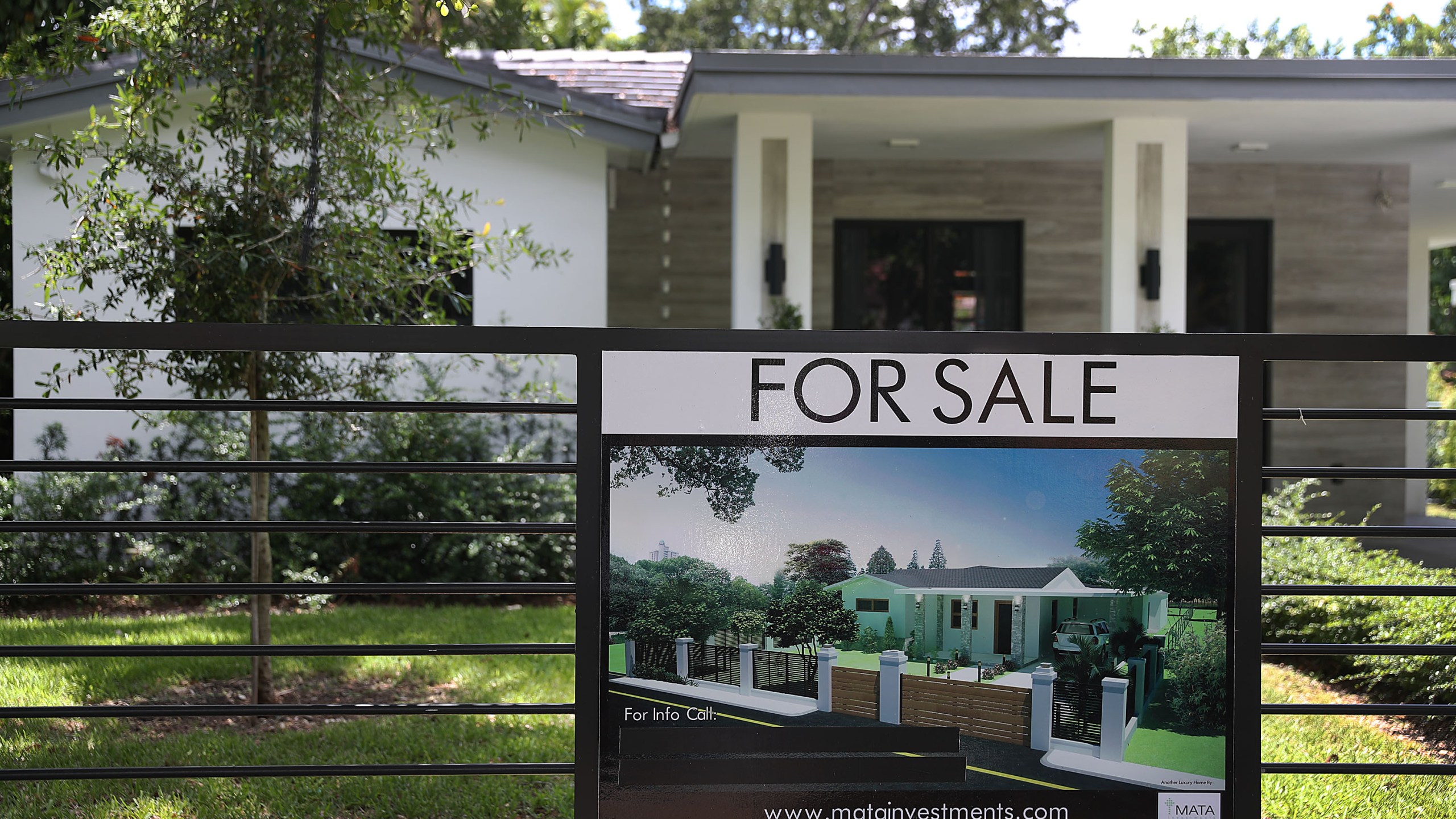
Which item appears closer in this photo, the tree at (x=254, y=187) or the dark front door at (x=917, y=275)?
the tree at (x=254, y=187)

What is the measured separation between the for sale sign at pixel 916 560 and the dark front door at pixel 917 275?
7572 mm

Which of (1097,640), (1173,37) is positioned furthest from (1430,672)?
(1173,37)

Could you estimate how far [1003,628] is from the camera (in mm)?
2979

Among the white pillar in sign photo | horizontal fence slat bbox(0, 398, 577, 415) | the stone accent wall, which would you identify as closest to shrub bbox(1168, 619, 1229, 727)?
the stone accent wall

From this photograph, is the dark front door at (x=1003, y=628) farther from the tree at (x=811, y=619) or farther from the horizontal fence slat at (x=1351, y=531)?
the horizontal fence slat at (x=1351, y=531)

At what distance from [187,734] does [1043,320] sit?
8.31m

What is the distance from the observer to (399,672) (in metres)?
5.96

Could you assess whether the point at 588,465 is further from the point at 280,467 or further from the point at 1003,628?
the point at 1003,628

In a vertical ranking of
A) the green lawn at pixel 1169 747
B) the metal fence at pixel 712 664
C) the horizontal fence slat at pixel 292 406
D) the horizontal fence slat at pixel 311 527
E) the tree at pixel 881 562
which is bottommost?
the green lawn at pixel 1169 747

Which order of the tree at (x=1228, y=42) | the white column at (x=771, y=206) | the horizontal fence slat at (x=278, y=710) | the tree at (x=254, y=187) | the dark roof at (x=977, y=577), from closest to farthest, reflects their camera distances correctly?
the horizontal fence slat at (x=278, y=710), the dark roof at (x=977, y=577), the tree at (x=254, y=187), the white column at (x=771, y=206), the tree at (x=1228, y=42)

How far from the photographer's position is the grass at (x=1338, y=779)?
13.6 feet

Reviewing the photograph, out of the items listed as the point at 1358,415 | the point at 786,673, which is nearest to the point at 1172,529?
the point at 1358,415

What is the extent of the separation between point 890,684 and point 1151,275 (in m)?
6.36

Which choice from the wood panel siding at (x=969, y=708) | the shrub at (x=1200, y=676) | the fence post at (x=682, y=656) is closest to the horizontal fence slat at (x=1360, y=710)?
the shrub at (x=1200, y=676)
